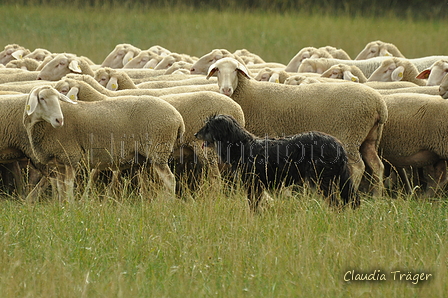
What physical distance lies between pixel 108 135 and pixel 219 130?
1329 millimetres

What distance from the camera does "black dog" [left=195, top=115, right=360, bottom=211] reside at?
5371mm

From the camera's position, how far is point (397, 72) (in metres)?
9.28

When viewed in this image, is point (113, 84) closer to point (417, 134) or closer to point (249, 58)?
point (417, 134)

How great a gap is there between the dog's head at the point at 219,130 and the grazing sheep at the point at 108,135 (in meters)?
0.94

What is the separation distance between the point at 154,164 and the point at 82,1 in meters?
22.3

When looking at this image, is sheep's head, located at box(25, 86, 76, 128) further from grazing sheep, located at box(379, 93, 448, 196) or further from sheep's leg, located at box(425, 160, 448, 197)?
sheep's leg, located at box(425, 160, 448, 197)

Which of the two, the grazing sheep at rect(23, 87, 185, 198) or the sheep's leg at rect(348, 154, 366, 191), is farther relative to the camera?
the sheep's leg at rect(348, 154, 366, 191)

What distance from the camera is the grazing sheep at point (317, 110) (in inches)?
265

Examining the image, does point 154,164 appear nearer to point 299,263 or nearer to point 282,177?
point 282,177

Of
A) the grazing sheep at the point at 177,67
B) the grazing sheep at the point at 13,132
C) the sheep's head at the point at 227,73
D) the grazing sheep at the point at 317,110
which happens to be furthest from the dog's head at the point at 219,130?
the grazing sheep at the point at 177,67

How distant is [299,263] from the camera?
412 centimetres

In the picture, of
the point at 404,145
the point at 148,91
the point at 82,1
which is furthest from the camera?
the point at 82,1

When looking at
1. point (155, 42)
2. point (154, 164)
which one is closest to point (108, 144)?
point (154, 164)

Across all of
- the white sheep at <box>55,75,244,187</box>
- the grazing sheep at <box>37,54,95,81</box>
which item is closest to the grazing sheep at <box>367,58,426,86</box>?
the white sheep at <box>55,75,244,187</box>
